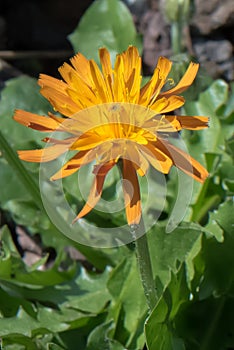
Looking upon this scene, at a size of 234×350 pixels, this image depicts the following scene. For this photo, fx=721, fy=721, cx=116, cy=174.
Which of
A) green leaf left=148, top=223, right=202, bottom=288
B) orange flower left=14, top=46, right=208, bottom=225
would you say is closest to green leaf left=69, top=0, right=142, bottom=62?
green leaf left=148, top=223, right=202, bottom=288

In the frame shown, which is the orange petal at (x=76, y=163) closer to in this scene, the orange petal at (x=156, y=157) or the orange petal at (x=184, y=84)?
the orange petal at (x=156, y=157)

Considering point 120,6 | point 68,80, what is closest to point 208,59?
point 120,6

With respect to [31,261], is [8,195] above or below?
above

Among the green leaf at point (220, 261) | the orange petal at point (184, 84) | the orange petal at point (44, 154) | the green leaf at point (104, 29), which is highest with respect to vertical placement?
the orange petal at point (184, 84)

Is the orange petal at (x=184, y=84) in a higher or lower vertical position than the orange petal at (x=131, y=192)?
higher

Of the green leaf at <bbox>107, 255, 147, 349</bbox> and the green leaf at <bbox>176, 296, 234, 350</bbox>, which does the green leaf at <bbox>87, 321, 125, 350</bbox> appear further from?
the green leaf at <bbox>176, 296, 234, 350</bbox>

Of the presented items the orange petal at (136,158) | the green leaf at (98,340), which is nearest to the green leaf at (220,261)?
the green leaf at (98,340)

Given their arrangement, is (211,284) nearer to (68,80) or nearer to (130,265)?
(130,265)

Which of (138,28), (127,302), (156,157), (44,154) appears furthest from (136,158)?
(138,28)
